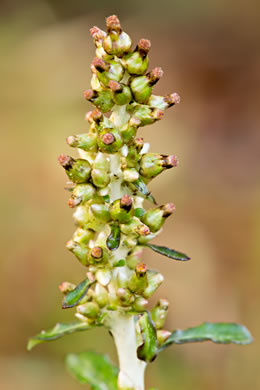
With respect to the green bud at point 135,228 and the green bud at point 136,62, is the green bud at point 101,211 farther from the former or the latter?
the green bud at point 136,62

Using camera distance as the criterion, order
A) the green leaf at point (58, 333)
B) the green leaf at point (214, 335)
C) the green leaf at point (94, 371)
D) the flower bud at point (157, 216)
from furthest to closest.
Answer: the green leaf at point (94, 371) → the green leaf at point (214, 335) → the green leaf at point (58, 333) → the flower bud at point (157, 216)

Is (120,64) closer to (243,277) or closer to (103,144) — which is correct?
(103,144)

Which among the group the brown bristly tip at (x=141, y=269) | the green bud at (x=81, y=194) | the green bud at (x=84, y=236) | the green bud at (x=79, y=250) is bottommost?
the brown bristly tip at (x=141, y=269)

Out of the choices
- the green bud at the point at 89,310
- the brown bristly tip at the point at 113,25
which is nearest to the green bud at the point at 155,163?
the brown bristly tip at the point at 113,25

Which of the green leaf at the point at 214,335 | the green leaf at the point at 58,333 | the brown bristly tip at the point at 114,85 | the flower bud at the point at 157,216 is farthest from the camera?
the green leaf at the point at 214,335

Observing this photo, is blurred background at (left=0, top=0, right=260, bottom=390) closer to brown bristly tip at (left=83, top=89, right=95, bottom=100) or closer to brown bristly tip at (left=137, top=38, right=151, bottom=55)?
brown bristly tip at (left=83, top=89, right=95, bottom=100)

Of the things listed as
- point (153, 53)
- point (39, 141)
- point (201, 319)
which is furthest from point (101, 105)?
point (153, 53)

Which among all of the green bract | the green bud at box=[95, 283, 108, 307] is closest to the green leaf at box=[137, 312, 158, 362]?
the green bract
